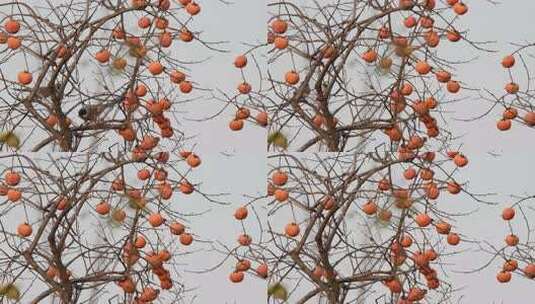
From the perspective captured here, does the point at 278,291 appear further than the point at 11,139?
No

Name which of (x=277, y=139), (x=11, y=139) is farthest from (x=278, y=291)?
(x=11, y=139)

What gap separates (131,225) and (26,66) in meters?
0.69

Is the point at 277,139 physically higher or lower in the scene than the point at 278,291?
higher

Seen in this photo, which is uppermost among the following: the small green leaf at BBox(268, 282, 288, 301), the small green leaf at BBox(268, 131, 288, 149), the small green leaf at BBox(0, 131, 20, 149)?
the small green leaf at BBox(0, 131, 20, 149)

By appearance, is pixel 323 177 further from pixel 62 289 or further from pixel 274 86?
pixel 62 289

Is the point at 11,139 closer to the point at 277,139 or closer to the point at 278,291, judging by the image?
the point at 277,139

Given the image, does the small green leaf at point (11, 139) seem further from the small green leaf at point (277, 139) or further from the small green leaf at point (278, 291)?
the small green leaf at point (278, 291)

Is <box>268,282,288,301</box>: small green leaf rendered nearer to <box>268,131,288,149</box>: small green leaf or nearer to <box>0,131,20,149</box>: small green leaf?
<box>268,131,288,149</box>: small green leaf

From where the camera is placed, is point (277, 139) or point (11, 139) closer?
point (277, 139)

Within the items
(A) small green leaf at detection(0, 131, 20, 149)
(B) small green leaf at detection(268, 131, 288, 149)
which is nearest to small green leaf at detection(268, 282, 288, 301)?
(B) small green leaf at detection(268, 131, 288, 149)

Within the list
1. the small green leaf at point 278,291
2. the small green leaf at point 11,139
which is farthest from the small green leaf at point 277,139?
the small green leaf at point 11,139

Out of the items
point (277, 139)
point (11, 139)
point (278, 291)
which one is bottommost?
point (278, 291)

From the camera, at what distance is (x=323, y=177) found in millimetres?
3982

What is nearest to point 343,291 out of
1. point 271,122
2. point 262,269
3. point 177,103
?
point 262,269
